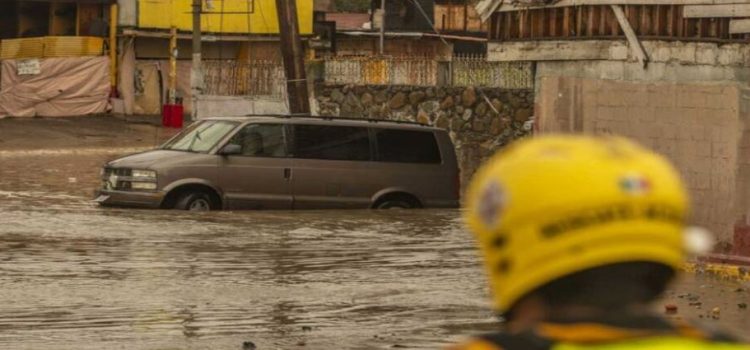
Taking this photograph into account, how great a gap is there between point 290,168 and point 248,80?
16.9m

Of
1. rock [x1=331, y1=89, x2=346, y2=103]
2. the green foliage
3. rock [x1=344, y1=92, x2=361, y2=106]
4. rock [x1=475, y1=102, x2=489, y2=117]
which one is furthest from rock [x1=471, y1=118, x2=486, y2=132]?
the green foliage

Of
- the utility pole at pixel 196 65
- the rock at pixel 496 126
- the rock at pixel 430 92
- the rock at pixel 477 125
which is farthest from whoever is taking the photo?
the utility pole at pixel 196 65

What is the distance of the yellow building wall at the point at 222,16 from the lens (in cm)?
4834

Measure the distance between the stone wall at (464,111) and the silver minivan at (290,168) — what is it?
5.44 metres

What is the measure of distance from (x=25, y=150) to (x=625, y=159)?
34.9 m

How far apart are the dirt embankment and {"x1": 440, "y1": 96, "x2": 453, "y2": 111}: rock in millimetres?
10414

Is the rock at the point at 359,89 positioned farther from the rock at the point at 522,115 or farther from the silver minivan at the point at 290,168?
the silver minivan at the point at 290,168

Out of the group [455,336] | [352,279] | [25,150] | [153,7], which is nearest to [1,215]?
[352,279]

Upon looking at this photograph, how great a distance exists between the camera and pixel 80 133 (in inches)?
1662

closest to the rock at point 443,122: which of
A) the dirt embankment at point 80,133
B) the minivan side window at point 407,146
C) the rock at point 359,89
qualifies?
the rock at point 359,89

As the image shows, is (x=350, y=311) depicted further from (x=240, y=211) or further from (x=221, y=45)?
(x=221, y=45)

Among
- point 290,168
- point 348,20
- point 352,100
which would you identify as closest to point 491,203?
point 290,168

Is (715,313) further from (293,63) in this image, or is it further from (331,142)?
(293,63)

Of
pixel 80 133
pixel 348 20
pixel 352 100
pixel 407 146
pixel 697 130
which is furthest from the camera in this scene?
pixel 348 20
